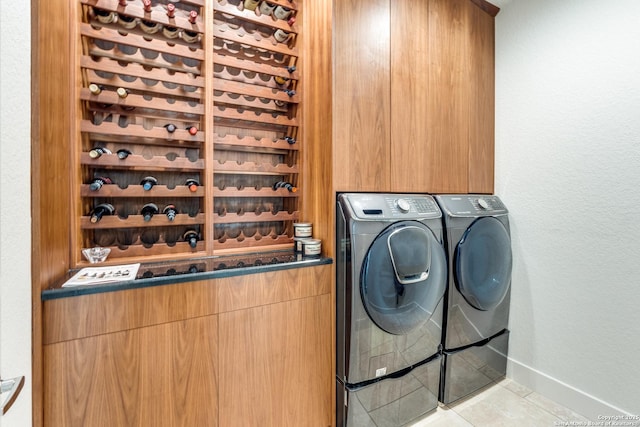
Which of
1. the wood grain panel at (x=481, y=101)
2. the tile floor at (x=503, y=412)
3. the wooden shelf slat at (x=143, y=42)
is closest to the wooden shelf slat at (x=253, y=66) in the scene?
the wooden shelf slat at (x=143, y=42)

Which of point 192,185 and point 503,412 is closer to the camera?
point 192,185

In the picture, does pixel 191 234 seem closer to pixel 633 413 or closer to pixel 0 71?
pixel 0 71

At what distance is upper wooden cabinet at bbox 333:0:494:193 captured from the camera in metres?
1.51

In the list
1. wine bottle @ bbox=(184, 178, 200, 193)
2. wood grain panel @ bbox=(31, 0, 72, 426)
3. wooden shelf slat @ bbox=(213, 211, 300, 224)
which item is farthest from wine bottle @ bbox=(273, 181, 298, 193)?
wood grain panel @ bbox=(31, 0, 72, 426)

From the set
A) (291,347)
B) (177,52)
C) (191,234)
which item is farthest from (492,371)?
(177,52)

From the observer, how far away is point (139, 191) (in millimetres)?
1388

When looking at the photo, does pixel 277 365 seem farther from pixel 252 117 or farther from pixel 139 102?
pixel 139 102

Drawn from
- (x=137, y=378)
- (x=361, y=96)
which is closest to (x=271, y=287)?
(x=137, y=378)

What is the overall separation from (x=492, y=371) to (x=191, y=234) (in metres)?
2.27

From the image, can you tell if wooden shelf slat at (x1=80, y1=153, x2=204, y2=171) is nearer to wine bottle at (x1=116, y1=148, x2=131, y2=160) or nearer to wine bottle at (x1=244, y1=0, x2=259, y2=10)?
wine bottle at (x1=116, y1=148, x2=131, y2=160)

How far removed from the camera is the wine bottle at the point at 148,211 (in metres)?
1.42

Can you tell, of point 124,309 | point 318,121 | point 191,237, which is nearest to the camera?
point 124,309

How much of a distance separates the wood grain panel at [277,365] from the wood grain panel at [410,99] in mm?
935

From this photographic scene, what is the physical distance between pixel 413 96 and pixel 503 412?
2088mm
